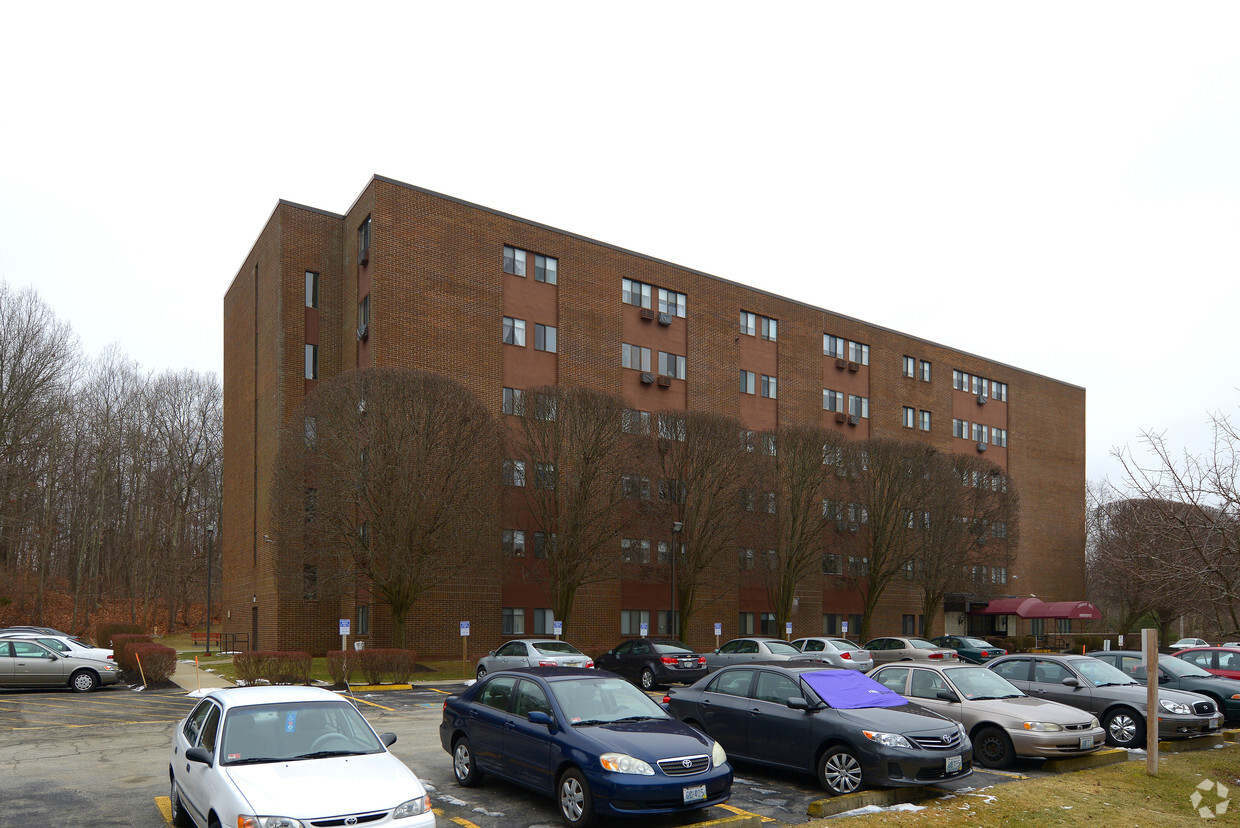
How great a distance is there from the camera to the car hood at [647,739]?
9227 mm

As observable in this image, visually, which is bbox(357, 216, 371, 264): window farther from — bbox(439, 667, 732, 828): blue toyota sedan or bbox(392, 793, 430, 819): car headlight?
bbox(392, 793, 430, 819): car headlight

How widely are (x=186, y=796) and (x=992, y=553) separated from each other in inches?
1949

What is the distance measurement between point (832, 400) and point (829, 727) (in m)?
44.1

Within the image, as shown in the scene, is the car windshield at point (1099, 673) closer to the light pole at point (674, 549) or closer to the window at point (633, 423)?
the light pole at point (674, 549)

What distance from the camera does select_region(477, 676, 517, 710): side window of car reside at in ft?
35.6

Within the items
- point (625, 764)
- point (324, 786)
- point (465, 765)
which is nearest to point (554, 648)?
point (465, 765)

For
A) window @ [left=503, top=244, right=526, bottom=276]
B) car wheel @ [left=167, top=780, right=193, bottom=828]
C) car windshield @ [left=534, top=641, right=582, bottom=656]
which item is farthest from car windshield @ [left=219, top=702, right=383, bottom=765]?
window @ [left=503, top=244, right=526, bottom=276]

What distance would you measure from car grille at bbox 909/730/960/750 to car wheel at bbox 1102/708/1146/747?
5785 millimetres

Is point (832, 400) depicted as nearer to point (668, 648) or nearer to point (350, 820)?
point (668, 648)

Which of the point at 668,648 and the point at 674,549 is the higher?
the point at 674,549

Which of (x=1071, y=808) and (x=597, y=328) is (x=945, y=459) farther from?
(x=1071, y=808)

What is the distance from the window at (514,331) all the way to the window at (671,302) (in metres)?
8.39

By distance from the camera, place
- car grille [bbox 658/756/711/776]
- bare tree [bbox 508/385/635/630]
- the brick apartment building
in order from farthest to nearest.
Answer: the brick apartment building
bare tree [bbox 508/385/635/630]
car grille [bbox 658/756/711/776]

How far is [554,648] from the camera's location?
27.1 m
